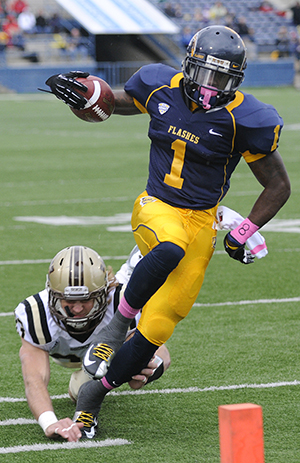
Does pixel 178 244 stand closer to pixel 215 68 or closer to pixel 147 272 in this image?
pixel 147 272

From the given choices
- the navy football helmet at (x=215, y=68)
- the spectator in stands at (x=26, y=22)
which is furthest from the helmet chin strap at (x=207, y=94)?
the spectator in stands at (x=26, y=22)

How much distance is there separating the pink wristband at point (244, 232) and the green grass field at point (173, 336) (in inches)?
32.6

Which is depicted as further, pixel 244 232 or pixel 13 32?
pixel 13 32

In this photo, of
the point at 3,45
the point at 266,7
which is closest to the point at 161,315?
the point at 3,45

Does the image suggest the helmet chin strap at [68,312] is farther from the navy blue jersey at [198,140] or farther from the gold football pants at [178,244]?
the navy blue jersey at [198,140]

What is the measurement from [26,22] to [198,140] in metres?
27.2

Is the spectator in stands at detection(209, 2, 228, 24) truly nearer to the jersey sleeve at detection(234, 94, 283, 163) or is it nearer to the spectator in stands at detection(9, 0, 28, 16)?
the spectator in stands at detection(9, 0, 28, 16)

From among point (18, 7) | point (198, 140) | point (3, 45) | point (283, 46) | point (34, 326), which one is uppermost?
point (198, 140)

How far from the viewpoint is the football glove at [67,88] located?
3.68 metres

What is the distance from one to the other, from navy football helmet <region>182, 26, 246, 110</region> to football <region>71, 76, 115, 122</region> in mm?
472

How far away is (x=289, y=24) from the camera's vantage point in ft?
109

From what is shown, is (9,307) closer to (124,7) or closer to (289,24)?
(124,7)

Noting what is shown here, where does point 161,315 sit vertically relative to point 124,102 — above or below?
below

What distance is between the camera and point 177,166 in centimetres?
365
